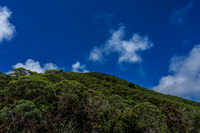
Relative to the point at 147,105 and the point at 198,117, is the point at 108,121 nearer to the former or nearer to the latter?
the point at 198,117

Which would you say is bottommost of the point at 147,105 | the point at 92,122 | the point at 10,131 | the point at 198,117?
the point at 10,131

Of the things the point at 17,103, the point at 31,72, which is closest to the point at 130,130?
the point at 17,103

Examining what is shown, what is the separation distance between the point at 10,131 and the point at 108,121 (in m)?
3.88

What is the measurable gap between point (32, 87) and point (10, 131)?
267 cm

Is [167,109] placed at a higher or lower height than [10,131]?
higher

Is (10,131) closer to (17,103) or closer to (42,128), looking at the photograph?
(42,128)

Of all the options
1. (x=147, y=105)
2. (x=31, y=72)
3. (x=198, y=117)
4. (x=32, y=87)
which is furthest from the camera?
(x=31, y=72)

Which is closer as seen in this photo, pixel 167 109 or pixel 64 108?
pixel 167 109

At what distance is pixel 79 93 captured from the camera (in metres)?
7.95

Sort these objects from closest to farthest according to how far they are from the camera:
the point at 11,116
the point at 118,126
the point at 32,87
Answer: the point at 11,116 < the point at 118,126 < the point at 32,87

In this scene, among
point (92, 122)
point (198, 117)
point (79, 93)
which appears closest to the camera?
point (198, 117)

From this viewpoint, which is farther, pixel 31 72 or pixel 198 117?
pixel 31 72

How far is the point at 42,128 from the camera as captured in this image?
4.79m

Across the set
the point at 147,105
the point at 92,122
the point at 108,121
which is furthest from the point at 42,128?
the point at 147,105
